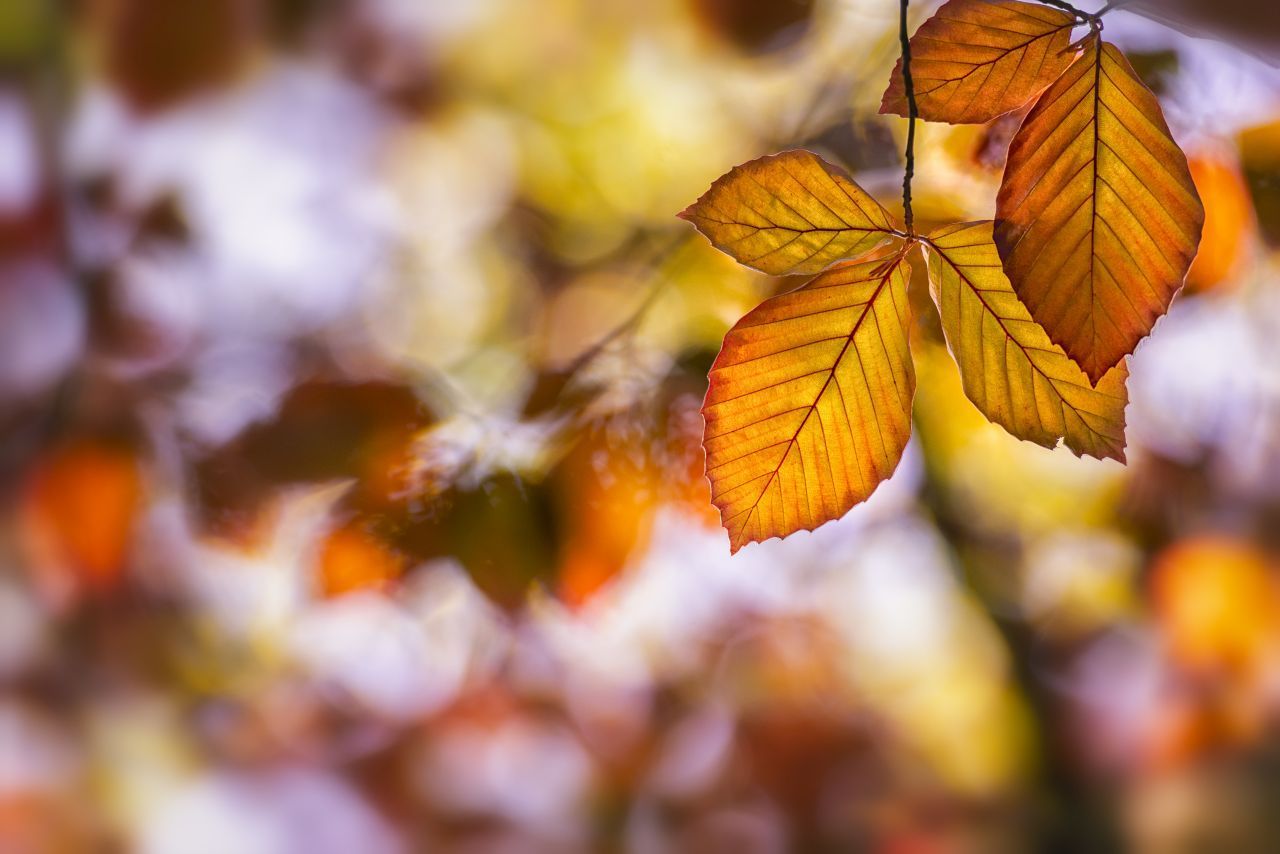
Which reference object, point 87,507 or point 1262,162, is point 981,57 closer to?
point 1262,162

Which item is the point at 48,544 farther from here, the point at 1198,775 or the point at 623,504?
the point at 1198,775

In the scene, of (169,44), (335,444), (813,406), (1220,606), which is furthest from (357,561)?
(1220,606)

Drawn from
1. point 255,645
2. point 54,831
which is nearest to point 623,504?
point 255,645

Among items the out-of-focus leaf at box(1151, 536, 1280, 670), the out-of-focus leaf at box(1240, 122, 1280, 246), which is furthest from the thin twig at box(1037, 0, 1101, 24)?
the out-of-focus leaf at box(1151, 536, 1280, 670)

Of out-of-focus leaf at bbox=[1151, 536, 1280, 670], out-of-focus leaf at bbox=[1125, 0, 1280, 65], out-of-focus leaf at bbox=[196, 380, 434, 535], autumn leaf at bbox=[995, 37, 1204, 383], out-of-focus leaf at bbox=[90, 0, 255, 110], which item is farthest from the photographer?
out-of-focus leaf at bbox=[1151, 536, 1280, 670]

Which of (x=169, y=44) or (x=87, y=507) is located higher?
(x=169, y=44)

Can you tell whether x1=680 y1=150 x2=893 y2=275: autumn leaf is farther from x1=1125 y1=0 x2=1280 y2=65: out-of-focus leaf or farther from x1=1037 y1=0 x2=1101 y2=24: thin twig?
x1=1125 y1=0 x2=1280 y2=65: out-of-focus leaf
